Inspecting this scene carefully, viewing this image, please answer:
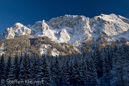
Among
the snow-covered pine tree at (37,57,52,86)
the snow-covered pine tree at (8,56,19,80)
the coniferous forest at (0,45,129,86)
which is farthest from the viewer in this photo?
the snow-covered pine tree at (8,56,19,80)

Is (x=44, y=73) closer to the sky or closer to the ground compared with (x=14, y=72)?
closer to the ground

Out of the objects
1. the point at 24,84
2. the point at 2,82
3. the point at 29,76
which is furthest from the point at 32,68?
the point at 2,82

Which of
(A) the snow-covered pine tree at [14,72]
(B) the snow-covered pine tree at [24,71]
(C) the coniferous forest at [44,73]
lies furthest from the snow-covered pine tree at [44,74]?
(A) the snow-covered pine tree at [14,72]

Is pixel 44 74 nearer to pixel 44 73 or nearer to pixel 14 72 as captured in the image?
pixel 44 73

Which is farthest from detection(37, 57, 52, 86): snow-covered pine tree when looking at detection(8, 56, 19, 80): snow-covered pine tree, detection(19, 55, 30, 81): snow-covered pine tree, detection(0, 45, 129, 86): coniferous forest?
detection(8, 56, 19, 80): snow-covered pine tree

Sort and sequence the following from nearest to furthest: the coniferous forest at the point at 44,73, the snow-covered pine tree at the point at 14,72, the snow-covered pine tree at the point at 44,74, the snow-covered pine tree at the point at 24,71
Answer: the snow-covered pine tree at the point at 44,74 < the coniferous forest at the point at 44,73 < the snow-covered pine tree at the point at 14,72 < the snow-covered pine tree at the point at 24,71

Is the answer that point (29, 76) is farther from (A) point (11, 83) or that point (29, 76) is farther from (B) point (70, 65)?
(B) point (70, 65)

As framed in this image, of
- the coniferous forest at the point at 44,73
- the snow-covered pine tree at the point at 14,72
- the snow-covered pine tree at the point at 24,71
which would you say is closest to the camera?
the coniferous forest at the point at 44,73

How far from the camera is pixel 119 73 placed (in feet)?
132

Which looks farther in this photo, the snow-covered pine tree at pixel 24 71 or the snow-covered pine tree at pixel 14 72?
the snow-covered pine tree at pixel 24 71

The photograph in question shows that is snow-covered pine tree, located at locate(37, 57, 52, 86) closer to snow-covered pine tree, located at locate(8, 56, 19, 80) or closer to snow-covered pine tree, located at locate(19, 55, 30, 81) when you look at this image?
snow-covered pine tree, located at locate(19, 55, 30, 81)

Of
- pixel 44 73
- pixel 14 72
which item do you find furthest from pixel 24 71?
pixel 44 73

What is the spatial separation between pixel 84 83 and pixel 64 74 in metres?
9.38

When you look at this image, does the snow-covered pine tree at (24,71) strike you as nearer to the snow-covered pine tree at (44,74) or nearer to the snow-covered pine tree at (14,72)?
the snow-covered pine tree at (14,72)
